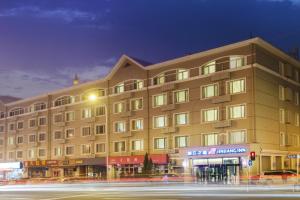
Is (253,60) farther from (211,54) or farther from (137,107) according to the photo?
(137,107)

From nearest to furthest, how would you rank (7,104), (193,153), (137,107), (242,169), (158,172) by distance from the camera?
1. (242,169)
2. (193,153)
3. (158,172)
4. (137,107)
5. (7,104)

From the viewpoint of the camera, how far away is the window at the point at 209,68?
67.2 meters

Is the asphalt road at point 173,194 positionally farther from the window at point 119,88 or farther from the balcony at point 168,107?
the window at point 119,88

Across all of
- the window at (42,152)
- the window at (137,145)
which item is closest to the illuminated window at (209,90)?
the window at (137,145)

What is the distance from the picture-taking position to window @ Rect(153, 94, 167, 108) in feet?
239

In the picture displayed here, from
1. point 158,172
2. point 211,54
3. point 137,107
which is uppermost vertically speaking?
point 211,54

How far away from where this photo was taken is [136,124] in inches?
3019

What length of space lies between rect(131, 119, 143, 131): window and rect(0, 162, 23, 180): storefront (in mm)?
17003

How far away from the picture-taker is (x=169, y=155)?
70375 mm

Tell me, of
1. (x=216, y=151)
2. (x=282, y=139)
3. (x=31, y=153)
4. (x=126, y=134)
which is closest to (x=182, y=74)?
(x=216, y=151)

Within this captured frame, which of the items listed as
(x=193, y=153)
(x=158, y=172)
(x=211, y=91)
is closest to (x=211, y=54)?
(x=211, y=91)

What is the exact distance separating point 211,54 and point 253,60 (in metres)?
6.31

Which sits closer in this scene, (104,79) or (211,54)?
(211,54)

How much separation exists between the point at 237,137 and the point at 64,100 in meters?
37.2
